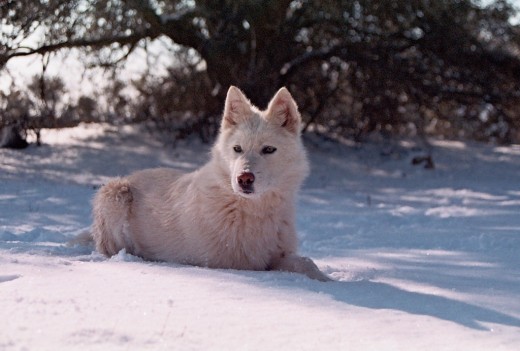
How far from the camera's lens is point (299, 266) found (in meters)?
4.86

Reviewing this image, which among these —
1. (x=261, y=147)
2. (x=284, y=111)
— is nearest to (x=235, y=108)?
(x=284, y=111)

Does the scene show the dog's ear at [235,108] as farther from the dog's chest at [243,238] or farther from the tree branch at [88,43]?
the tree branch at [88,43]

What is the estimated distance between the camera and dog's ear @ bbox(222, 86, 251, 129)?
5562mm

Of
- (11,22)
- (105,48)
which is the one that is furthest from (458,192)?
(11,22)

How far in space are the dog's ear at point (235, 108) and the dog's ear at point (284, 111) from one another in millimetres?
204

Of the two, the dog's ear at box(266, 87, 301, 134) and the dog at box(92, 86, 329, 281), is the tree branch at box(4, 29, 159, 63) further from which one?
the dog's ear at box(266, 87, 301, 134)

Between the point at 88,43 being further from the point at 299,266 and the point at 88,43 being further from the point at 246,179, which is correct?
the point at 299,266

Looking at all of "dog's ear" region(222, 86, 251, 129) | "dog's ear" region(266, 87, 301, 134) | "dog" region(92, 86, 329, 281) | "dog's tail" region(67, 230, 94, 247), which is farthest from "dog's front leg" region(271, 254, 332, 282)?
"dog's tail" region(67, 230, 94, 247)

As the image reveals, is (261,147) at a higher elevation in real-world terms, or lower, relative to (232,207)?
higher

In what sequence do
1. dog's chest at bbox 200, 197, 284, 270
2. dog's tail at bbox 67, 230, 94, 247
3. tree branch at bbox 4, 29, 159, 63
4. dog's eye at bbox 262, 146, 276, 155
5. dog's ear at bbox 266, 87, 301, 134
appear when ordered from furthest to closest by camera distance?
tree branch at bbox 4, 29, 159, 63 → dog's tail at bbox 67, 230, 94, 247 → dog's ear at bbox 266, 87, 301, 134 → dog's eye at bbox 262, 146, 276, 155 → dog's chest at bbox 200, 197, 284, 270

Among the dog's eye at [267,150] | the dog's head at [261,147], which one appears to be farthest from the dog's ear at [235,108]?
the dog's eye at [267,150]

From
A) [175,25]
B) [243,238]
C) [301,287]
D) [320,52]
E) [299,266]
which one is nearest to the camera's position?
[301,287]

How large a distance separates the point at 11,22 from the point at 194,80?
4267 mm

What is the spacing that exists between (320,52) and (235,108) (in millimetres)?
9439
